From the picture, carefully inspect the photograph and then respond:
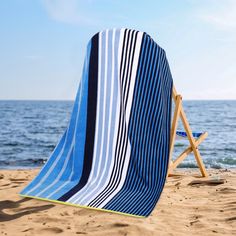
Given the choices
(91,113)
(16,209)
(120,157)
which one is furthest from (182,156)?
(16,209)

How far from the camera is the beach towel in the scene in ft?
11.7

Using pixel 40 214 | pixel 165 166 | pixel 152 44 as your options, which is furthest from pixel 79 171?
pixel 152 44

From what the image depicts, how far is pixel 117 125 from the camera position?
376 cm

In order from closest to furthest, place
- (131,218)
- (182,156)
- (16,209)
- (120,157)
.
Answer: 1. (131,218)
2. (120,157)
3. (16,209)
4. (182,156)

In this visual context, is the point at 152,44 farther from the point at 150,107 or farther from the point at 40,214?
the point at 40,214

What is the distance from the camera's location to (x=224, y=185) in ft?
16.4

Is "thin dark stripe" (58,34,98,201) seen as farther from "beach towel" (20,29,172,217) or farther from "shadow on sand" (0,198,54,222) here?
"shadow on sand" (0,198,54,222)

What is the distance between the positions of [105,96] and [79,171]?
79cm

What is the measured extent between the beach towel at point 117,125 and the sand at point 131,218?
29 centimetres

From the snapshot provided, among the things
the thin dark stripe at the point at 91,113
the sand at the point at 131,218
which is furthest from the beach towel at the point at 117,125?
the sand at the point at 131,218

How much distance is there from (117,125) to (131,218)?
2.93 ft

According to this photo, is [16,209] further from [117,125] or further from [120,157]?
[117,125]

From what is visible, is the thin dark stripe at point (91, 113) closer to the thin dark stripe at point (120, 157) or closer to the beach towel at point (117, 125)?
the beach towel at point (117, 125)

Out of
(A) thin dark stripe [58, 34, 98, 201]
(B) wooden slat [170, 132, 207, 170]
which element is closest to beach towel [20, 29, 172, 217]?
(A) thin dark stripe [58, 34, 98, 201]
